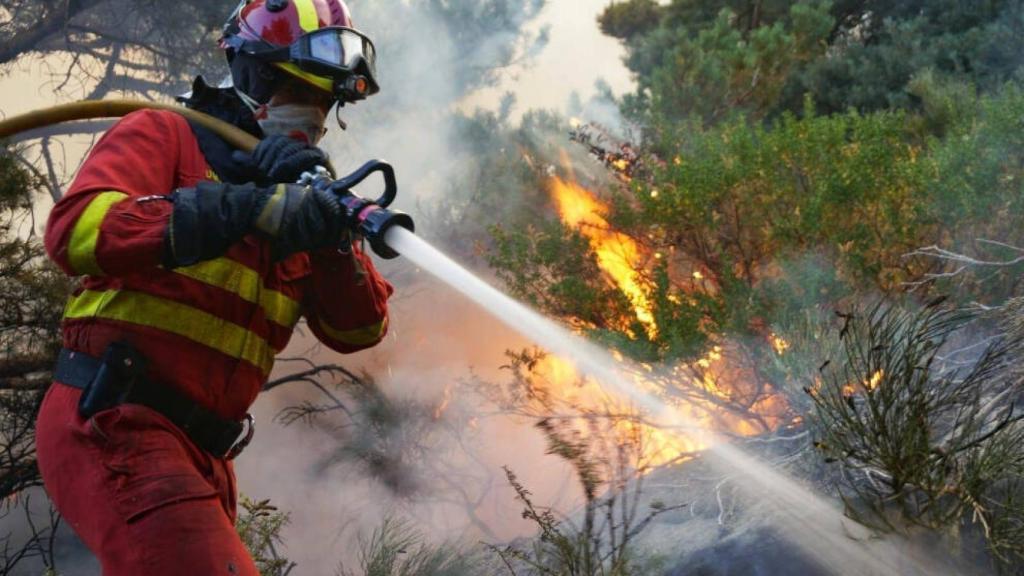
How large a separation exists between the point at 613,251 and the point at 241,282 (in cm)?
418

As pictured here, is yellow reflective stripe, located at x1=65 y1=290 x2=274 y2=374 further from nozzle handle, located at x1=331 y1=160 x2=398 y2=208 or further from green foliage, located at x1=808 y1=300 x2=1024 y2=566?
green foliage, located at x1=808 y1=300 x2=1024 y2=566

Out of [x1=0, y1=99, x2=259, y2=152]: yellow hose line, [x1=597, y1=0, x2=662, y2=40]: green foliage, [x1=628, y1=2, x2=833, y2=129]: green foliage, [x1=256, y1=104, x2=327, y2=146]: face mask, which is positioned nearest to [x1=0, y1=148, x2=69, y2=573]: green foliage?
[x1=0, y1=99, x2=259, y2=152]: yellow hose line

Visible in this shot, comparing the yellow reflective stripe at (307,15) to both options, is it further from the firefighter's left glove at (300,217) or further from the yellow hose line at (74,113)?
the firefighter's left glove at (300,217)

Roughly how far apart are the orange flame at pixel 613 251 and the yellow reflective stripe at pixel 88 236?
377cm

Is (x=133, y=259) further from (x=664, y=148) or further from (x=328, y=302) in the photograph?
(x=664, y=148)

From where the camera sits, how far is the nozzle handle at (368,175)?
236 centimetres

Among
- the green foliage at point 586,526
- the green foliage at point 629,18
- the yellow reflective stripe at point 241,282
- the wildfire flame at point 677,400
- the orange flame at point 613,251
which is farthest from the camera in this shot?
the green foliage at point 629,18

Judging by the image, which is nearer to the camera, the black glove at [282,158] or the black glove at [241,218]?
the black glove at [241,218]

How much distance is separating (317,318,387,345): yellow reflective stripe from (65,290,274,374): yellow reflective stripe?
0.47 m

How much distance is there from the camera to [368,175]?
2469 millimetres

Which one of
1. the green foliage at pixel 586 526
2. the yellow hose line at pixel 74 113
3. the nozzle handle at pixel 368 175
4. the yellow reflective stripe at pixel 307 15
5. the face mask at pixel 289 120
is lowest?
the green foliage at pixel 586 526

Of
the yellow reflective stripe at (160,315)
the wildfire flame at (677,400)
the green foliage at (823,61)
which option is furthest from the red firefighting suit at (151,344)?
the green foliage at (823,61)

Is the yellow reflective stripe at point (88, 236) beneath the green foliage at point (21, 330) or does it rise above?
beneath

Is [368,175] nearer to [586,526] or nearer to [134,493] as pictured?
[134,493]
